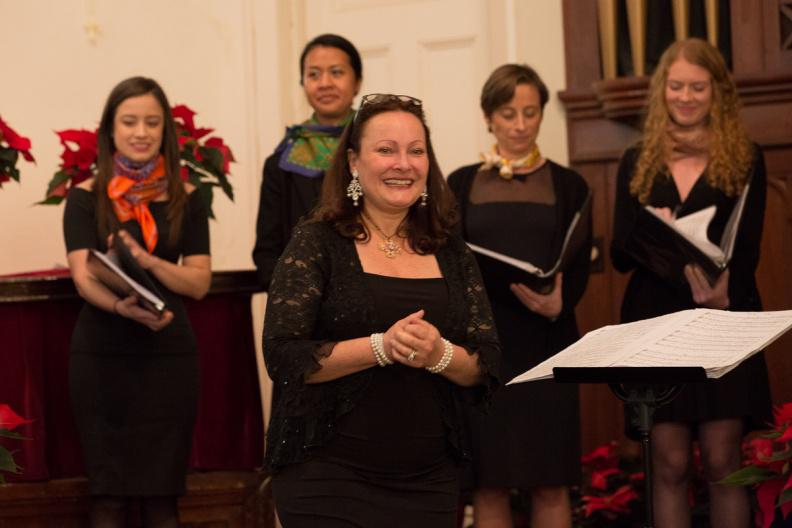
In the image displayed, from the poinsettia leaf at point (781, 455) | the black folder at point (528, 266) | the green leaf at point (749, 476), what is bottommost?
the green leaf at point (749, 476)

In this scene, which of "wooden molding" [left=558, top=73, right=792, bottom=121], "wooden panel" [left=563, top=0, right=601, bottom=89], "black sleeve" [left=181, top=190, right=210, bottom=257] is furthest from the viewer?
"wooden panel" [left=563, top=0, right=601, bottom=89]

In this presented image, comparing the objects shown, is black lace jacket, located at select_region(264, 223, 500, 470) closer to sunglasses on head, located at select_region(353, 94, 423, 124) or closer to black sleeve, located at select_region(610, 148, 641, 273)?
sunglasses on head, located at select_region(353, 94, 423, 124)

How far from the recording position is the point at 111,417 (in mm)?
3605

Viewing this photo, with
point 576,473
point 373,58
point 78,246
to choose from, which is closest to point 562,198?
point 576,473

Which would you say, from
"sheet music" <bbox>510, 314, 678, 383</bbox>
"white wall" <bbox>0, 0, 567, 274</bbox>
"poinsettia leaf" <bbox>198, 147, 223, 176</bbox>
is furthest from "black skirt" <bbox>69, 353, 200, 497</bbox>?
"white wall" <bbox>0, 0, 567, 274</bbox>

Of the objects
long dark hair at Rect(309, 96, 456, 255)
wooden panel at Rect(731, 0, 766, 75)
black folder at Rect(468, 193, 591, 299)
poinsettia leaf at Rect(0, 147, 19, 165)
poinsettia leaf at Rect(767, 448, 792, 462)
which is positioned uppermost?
wooden panel at Rect(731, 0, 766, 75)

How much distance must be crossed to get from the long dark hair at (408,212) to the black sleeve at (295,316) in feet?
0.40

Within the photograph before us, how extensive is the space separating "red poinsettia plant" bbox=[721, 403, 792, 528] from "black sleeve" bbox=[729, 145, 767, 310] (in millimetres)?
448

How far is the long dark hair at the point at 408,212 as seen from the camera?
2584 mm

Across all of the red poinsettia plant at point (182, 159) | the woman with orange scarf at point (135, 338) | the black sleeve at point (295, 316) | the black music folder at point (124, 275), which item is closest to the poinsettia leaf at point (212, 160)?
the red poinsettia plant at point (182, 159)

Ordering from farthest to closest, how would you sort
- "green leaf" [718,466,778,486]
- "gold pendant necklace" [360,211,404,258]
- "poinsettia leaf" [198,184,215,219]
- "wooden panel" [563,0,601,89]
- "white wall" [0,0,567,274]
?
"white wall" [0,0,567,274] < "wooden panel" [563,0,601,89] < "poinsettia leaf" [198,184,215,219] < "green leaf" [718,466,778,486] < "gold pendant necklace" [360,211,404,258]

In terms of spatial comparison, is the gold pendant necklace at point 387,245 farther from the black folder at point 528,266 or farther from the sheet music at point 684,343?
the black folder at point 528,266

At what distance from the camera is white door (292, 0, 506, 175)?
5.35m

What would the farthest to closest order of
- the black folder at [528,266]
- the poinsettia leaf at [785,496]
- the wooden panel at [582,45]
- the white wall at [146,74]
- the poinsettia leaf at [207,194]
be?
the white wall at [146,74], the wooden panel at [582,45], the poinsettia leaf at [207,194], the black folder at [528,266], the poinsettia leaf at [785,496]
